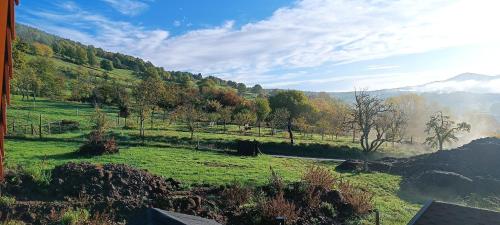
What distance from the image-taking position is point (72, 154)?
29.4m

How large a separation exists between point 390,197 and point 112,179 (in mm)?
18537

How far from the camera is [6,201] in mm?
15688

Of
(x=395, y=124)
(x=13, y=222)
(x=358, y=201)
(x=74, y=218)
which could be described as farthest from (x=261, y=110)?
(x=13, y=222)

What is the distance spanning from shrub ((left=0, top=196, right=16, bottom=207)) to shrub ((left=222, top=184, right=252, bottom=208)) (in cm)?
862

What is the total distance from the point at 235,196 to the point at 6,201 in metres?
9.44

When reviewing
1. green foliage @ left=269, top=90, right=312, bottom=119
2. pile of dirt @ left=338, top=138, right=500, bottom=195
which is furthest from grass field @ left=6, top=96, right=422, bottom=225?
A: green foliage @ left=269, top=90, right=312, bottom=119

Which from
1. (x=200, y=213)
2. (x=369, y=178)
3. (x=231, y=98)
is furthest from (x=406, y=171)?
(x=231, y=98)

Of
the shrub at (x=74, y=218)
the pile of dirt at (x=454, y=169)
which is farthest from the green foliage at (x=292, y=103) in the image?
the shrub at (x=74, y=218)

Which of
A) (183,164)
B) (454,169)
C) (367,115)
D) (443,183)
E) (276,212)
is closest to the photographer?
(276,212)

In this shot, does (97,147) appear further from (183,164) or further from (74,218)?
(74,218)

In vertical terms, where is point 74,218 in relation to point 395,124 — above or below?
below

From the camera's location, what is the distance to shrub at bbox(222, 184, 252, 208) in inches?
735

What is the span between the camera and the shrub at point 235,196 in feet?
61.2

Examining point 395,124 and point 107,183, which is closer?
point 107,183
